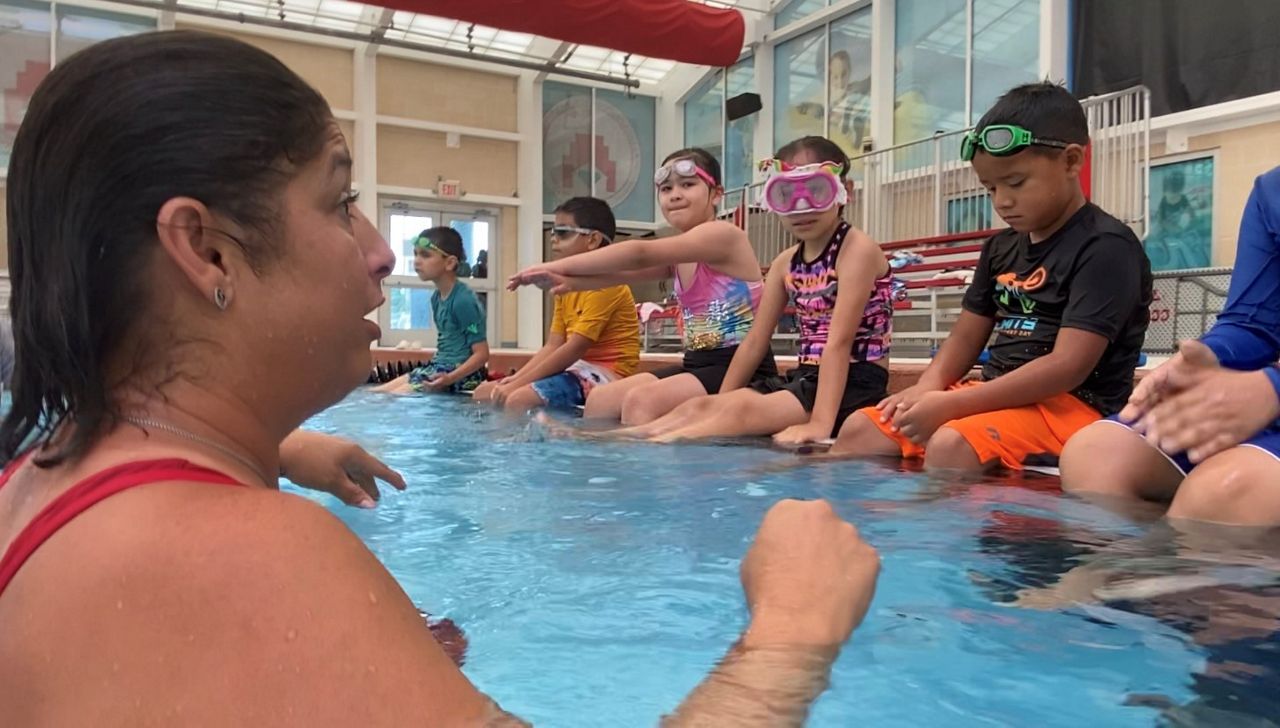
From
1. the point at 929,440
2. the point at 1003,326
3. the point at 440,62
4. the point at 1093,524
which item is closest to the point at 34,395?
the point at 1093,524

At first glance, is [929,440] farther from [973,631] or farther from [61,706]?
[61,706]

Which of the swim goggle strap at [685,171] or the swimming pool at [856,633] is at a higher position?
the swim goggle strap at [685,171]

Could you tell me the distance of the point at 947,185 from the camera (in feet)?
33.8

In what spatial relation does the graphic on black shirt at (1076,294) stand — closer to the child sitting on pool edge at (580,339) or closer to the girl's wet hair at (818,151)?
the girl's wet hair at (818,151)

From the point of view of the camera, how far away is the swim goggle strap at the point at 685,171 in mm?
4656

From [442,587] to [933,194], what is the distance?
9.79 metres

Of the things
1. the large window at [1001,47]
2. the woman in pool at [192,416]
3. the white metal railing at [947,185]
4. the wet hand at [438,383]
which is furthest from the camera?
the large window at [1001,47]

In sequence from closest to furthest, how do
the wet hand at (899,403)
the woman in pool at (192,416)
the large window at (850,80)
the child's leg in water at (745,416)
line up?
the woman in pool at (192,416)
the wet hand at (899,403)
the child's leg in water at (745,416)
the large window at (850,80)

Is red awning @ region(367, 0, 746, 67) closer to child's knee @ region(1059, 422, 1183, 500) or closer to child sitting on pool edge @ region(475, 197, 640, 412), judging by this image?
child sitting on pool edge @ region(475, 197, 640, 412)

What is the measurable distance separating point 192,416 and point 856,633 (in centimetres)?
83

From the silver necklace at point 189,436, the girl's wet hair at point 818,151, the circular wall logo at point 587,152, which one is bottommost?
the silver necklace at point 189,436

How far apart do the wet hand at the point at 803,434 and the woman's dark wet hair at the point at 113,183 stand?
2.88m

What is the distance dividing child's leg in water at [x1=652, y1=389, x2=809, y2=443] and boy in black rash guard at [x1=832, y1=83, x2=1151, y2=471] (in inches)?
32.7

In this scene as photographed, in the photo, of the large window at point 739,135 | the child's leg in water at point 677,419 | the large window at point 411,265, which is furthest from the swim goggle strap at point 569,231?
the large window at point 739,135
